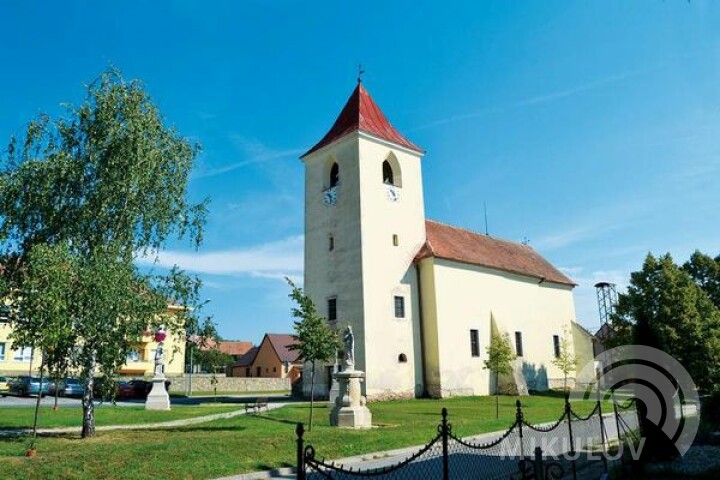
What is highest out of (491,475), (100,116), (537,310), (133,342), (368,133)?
(368,133)

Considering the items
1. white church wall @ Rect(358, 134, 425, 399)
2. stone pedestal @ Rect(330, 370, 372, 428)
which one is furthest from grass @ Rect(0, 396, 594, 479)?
Result: white church wall @ Rect(358, 134, 425, 399)

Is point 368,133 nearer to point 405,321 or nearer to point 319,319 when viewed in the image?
point 405,321

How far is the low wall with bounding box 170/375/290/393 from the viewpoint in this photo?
41281 millimetres

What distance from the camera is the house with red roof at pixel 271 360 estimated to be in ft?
220

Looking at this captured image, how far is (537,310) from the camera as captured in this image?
3881cm

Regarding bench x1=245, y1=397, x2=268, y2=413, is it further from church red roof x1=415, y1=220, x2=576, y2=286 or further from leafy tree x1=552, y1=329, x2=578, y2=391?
leafy tree x1=552, y1=329, x2=578, y2=391

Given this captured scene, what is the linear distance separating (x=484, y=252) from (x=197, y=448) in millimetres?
29210

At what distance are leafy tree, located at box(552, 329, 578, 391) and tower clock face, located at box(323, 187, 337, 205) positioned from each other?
Answer: 56.4 feet

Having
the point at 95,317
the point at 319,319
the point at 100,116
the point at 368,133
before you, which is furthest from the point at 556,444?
the point at 368,133

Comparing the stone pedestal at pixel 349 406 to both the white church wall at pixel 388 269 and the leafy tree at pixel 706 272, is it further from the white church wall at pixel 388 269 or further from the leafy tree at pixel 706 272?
the leafy tree at pixel 706 272

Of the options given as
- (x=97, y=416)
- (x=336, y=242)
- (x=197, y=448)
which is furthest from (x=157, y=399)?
(x=197, y=448)

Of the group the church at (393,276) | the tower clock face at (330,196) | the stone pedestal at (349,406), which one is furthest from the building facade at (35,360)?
the tower clock face at (330,196)

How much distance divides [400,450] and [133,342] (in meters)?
7.19

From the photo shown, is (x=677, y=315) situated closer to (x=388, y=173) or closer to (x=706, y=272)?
(x=706, y=272)
